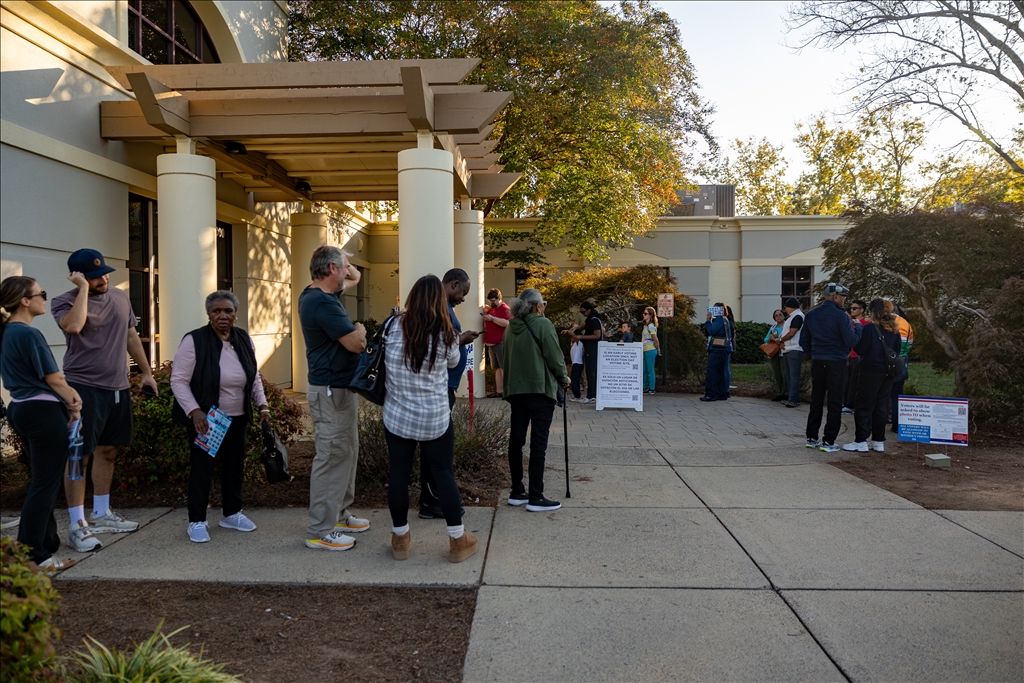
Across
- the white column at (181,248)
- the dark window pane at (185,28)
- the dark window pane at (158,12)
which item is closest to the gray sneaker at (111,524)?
the white column at (181,248)

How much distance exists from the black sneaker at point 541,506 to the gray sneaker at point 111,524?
9.41 ft

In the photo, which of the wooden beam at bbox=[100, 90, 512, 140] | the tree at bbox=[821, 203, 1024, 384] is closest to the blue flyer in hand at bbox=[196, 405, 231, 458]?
the wooden beam at bbox=[100, 90, 512, 140]

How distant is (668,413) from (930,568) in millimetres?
7392

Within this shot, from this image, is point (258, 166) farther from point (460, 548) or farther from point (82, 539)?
point (460, 548)

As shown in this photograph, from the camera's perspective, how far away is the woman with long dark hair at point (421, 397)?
179 inches

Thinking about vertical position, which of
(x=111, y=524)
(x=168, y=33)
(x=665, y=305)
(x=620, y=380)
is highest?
(x=168, y=33)

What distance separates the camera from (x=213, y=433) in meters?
4.98

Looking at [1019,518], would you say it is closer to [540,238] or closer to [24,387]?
[24,387]

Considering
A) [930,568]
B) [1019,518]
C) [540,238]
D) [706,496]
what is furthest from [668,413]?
[540,238]

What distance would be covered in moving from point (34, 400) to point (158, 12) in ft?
28.7

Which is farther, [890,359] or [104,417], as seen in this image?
[890,359]

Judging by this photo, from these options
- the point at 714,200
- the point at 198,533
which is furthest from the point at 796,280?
the point at 198,533

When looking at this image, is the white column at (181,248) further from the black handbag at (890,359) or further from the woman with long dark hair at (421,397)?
the black handbag at (890,359)

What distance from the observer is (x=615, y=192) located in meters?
19.6
